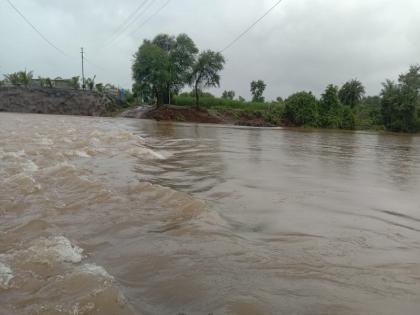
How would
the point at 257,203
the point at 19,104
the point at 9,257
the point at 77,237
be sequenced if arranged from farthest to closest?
the point at 19,104, the point at 257,203, the point at 77,237, the point at 9,257

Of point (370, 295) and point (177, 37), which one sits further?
point (177, 37)

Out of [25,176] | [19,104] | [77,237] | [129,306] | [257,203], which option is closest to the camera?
[129,306]

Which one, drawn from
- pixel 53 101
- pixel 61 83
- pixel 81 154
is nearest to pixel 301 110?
pixel 53 101

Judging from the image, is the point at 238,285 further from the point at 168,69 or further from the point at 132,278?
the point at 168,69

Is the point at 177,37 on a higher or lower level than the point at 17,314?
higher

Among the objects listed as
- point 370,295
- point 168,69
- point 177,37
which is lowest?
point 370,295

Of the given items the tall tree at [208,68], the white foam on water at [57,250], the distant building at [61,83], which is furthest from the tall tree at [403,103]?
the white foam on water at [57,250]

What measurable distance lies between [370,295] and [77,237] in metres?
2.66

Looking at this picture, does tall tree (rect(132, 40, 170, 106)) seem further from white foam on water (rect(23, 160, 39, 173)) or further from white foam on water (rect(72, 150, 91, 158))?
white foam on water (rect(23, 160, 39, 173))

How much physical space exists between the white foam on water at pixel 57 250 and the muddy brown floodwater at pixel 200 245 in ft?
0.05

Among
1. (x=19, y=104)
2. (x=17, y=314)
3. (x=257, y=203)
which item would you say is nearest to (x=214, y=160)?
(x=257, y=203)

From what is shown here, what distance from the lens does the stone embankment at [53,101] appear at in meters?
52.8

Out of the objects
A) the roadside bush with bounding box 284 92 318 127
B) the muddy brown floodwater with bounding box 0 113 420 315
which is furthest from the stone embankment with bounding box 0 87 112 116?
the muddy brown floodwater with bounding box 0 113 420 315

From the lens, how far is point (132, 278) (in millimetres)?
3047
